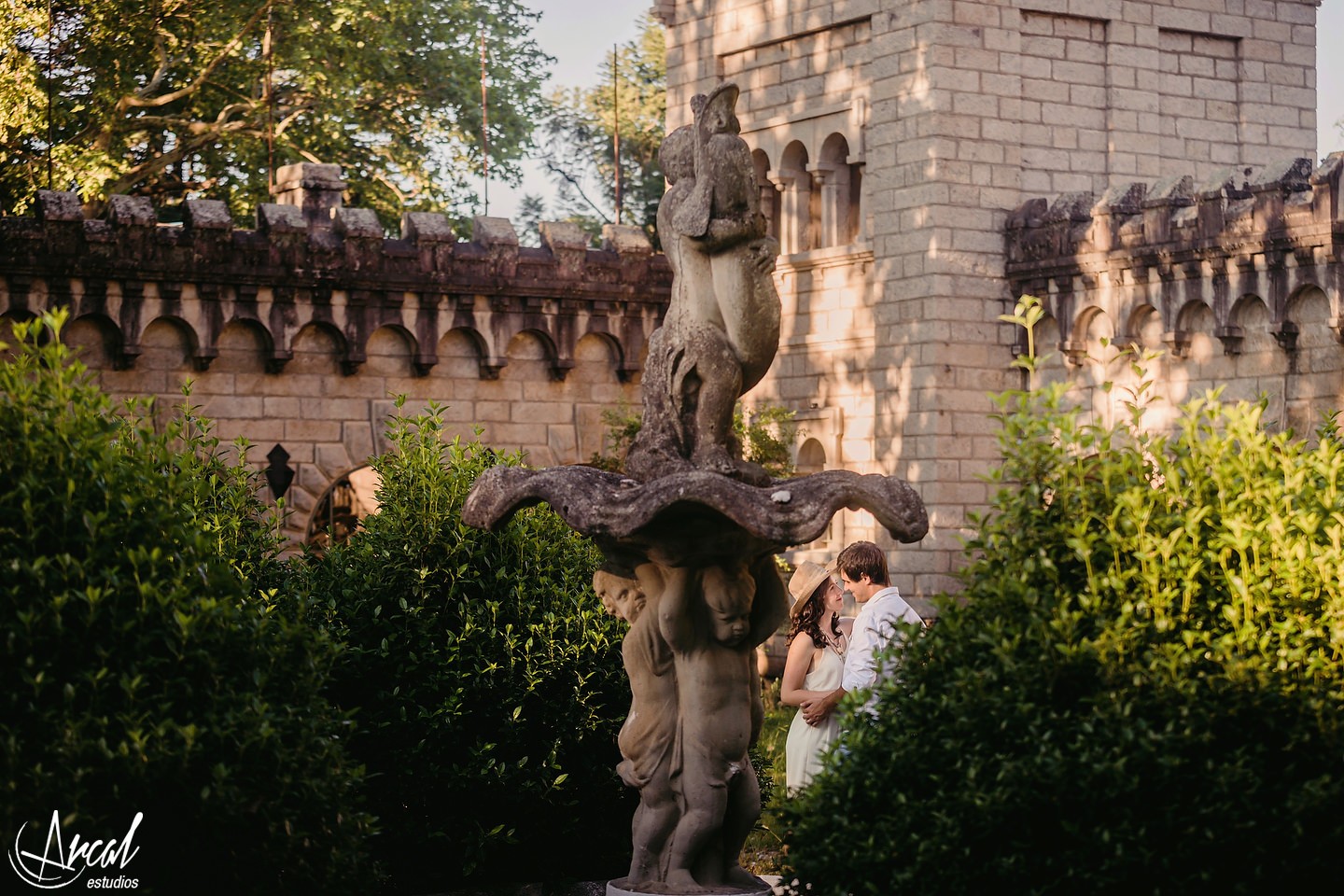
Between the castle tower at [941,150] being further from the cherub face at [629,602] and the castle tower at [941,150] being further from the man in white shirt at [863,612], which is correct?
the cherub face at [629,602]

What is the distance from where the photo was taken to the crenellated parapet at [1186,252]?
16.1m

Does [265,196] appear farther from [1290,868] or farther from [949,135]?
[1290,868]

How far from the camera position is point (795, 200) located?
21078 mm

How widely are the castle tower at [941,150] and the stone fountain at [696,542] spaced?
36.9 feet

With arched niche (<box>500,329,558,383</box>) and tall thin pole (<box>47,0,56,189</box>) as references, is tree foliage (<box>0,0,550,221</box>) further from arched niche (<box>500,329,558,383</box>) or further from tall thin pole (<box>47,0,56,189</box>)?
arched niche (<box>500,329,558,383</box>)

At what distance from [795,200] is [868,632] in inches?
506

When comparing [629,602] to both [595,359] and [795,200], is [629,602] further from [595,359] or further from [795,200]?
[795,200]

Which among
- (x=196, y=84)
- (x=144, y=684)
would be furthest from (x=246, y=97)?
(x=144, y=684)

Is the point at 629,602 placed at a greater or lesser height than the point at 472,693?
greater

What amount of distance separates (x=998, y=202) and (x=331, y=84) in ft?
42.0

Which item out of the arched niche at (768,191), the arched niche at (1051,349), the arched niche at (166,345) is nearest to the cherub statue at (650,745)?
the arched niche at (166,345)

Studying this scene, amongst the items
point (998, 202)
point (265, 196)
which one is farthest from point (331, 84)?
point (998, 202)

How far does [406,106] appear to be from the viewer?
3081 cm

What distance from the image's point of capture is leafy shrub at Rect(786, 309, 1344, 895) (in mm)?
5758
